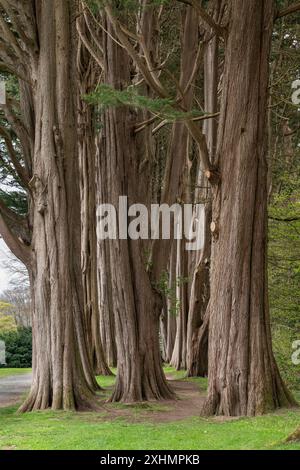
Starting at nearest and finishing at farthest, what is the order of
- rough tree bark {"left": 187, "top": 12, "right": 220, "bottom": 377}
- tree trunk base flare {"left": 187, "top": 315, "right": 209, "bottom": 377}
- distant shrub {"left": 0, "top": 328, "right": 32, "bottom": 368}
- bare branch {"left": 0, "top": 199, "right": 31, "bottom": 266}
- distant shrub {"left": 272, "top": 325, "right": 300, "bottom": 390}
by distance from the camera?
bare branch {"left": 0, "top": 199, "right": 31, "bottom": 266} < distant shrub {"left": 272, "top": 325, "right": 300, "bottom": 390} < rough tree bark {"left": 187, "top": 12, "right": 220, "bottom": 377} < tree trunk base flare {"left": 187, "top": 315, "right": 209, "bottom": 377} < distant shrub {"left": 0, "top": 328, "right": 32, "bottom": 368}

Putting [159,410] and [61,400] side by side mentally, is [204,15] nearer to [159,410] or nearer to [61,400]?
[61,400]

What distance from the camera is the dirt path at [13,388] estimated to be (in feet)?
53.4

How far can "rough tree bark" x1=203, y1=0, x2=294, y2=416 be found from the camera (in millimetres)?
10609

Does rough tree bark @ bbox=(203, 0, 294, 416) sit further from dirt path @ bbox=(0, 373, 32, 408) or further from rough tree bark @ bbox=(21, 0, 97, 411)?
dirt path @ bbox=(0, 373, 32, 408)

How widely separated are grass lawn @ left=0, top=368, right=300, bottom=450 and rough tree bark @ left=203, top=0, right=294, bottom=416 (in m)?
0.57

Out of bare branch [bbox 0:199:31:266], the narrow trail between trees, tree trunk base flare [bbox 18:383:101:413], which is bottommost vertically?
the narrow trail between trees

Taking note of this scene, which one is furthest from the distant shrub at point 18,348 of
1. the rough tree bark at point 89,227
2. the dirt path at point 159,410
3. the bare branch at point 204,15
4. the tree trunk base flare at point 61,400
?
the bare branch at point 204,15

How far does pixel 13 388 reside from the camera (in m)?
19.2

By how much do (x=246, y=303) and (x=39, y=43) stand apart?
21.7 ft

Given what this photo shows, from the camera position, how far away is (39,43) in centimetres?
1397

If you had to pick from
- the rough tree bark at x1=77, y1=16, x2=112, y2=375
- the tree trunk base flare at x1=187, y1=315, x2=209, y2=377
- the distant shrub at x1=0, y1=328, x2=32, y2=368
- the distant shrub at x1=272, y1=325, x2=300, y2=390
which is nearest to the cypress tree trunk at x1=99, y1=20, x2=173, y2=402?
the distant shrub at x1=272, y1=325, x2=300, y2=390

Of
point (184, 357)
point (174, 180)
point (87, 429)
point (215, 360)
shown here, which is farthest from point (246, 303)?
point (184, 357)

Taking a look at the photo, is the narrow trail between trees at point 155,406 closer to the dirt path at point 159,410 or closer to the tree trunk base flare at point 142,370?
the dirt path at point 159,410
